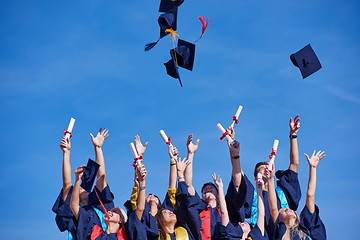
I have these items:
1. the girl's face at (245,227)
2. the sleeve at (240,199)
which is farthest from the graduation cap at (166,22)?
the girl's face at (245,227)

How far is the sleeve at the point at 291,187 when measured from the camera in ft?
35.2

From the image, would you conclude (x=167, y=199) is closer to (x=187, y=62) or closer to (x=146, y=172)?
(x=146, y=172)

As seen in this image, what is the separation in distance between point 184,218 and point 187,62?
9.08ft

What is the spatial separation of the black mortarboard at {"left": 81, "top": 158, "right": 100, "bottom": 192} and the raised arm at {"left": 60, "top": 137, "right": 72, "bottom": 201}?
35 centimetres

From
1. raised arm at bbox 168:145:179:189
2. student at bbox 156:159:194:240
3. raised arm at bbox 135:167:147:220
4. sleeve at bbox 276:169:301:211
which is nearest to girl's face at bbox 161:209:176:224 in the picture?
student at bbox 156:159:194:240

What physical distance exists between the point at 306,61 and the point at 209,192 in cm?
325

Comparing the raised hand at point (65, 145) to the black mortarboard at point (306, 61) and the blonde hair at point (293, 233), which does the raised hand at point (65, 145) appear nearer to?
the blonde hair at point (293, 233)

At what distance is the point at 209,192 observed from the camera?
33.7 ft

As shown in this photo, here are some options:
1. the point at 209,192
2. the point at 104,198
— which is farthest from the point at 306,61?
the point at 104,198

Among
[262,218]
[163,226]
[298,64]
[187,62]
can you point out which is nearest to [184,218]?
[163,226]

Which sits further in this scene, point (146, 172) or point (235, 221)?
point (235, 221)

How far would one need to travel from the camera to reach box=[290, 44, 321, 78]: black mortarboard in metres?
12.2

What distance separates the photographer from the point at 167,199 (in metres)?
10.2

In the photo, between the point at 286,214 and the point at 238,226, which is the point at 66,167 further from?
the point at 286,214
